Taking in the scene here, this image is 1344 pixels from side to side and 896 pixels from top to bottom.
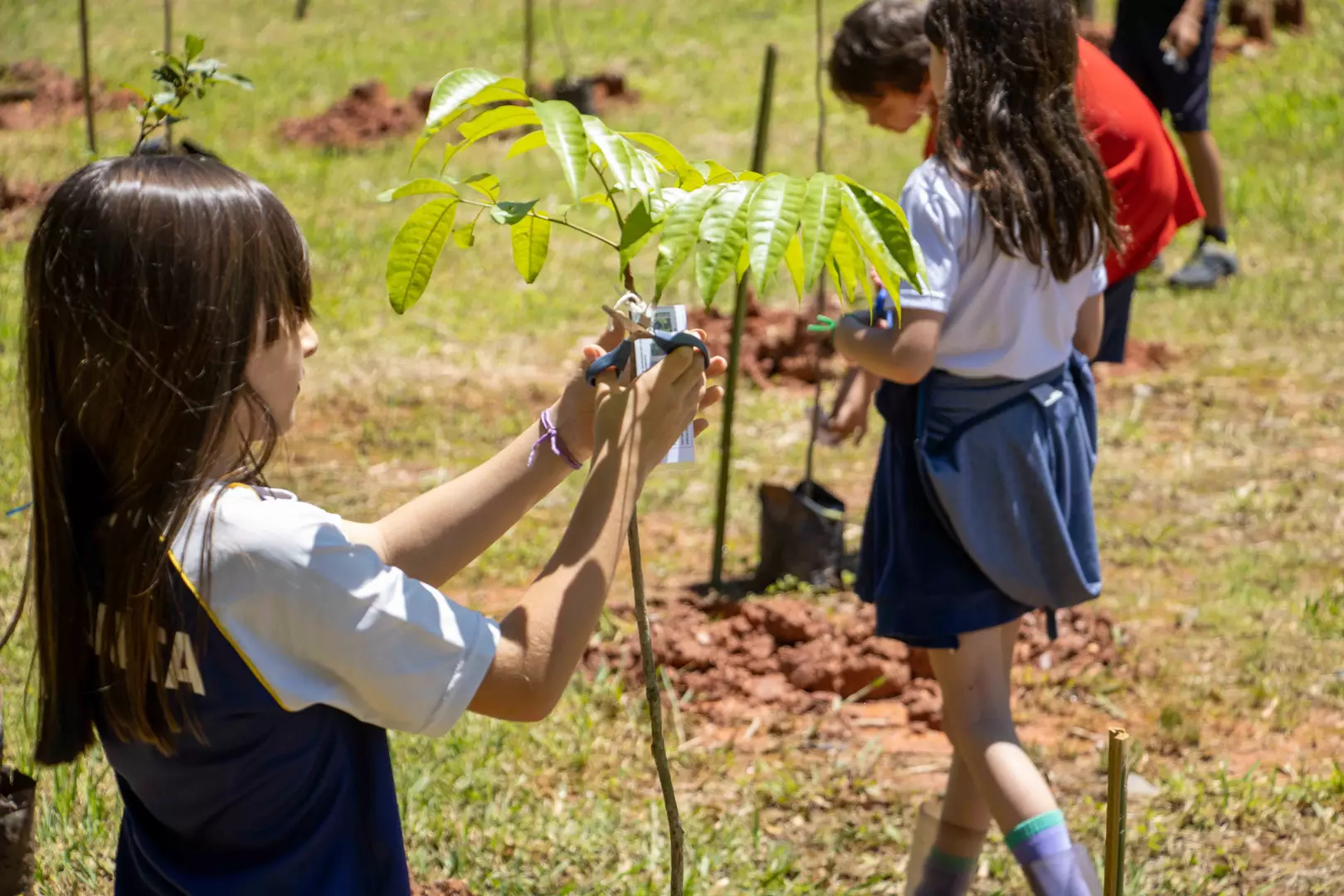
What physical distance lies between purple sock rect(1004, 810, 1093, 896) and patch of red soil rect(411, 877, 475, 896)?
907 millimetres

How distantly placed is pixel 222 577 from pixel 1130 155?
196cm

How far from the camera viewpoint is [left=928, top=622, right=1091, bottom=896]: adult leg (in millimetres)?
2156

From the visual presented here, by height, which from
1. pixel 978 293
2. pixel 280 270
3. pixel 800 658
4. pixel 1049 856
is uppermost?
pixel 280 270

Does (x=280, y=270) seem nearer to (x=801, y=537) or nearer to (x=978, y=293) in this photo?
(x=978, y=293)

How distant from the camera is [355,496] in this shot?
15.1ft

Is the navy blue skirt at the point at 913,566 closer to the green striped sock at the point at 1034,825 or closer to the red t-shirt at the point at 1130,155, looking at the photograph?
the green striped sock at the point at 1034,825

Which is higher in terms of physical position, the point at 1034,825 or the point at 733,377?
the point at 733,377

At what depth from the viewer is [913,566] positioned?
A: 233 cm

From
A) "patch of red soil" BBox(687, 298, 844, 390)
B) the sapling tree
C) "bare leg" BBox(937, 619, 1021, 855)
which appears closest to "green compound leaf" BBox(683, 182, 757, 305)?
the sapling tree

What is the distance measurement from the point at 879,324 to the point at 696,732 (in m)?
1.39

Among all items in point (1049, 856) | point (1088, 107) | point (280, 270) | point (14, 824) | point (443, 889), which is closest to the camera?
point (280, 270)

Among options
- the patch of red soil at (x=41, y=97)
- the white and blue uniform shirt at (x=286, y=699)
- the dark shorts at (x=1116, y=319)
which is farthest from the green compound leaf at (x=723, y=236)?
the patch of red soil at (x=41, y=97)

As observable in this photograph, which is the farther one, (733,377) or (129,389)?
(733,377)

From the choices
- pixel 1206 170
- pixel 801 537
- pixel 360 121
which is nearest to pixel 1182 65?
pixel 1206 170
